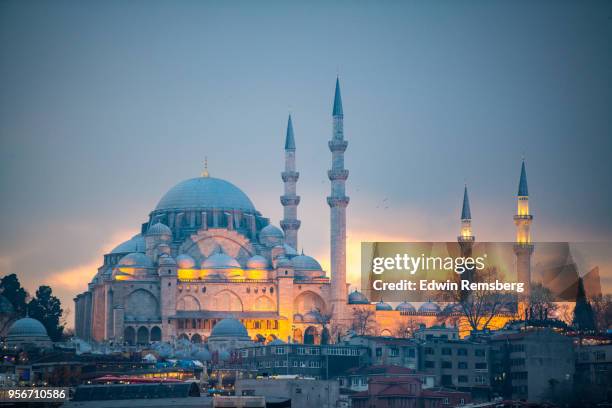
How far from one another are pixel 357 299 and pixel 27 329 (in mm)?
21305

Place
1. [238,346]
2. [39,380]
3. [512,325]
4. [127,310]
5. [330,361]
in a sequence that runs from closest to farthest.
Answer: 1. [39,380]
2. [330,361]
3. [512,325]
4. [238,346]
5. [127,310]

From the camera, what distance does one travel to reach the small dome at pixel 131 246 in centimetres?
10550

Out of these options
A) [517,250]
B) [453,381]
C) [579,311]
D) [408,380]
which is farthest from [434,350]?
[517,250]

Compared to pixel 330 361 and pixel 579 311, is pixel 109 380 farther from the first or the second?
pixel 579 311

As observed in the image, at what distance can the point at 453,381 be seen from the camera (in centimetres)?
7656

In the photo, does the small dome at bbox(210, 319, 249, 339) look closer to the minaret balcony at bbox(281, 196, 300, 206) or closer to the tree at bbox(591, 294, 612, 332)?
the minaret balcony at bbox(281, 196, 300, 206)

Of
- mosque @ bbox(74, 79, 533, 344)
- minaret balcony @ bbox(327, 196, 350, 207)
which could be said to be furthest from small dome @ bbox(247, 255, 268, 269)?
minaret balcony @ bbox(327, 196, 350, 207)

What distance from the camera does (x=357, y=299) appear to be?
102 m

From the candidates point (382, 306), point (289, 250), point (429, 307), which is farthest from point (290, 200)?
point (429, 307)

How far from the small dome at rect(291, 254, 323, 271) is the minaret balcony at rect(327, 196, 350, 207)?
5503mm

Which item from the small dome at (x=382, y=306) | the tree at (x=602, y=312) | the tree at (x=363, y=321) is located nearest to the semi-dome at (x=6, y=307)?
the tree at (x=363, y=321)

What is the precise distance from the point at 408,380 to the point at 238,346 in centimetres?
2310

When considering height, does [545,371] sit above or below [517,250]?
below

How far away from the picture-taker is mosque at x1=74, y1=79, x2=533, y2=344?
9781 centimetres
